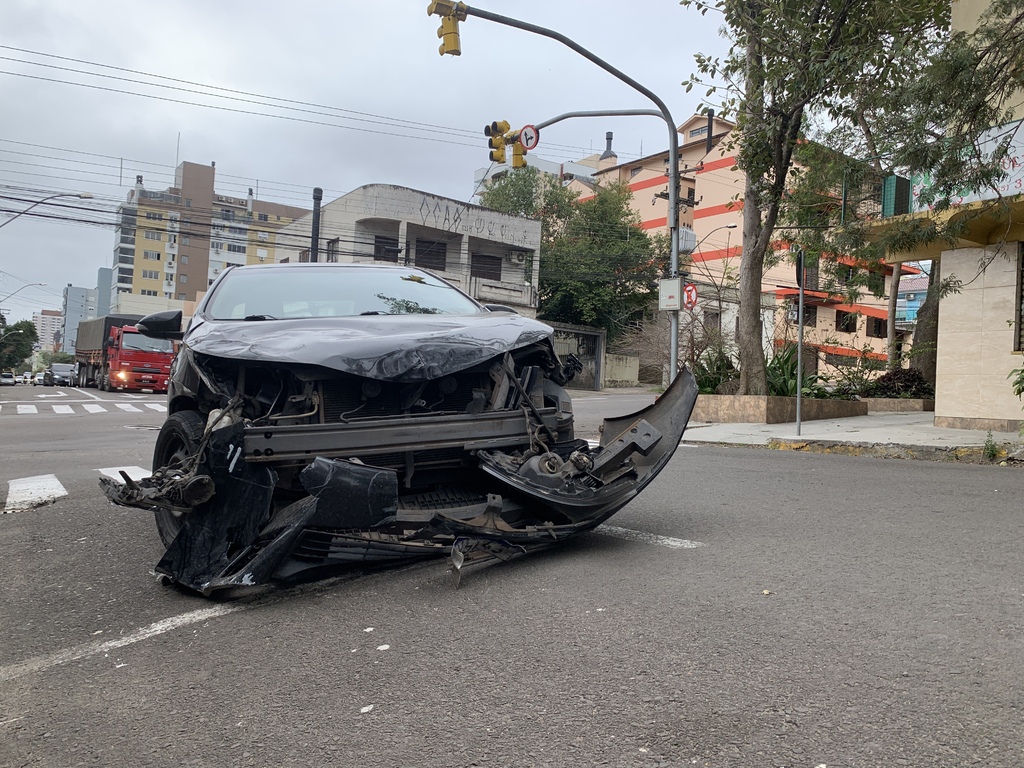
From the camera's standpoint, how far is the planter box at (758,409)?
46.3 ft

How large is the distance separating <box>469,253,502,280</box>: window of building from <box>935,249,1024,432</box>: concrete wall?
24.7 m

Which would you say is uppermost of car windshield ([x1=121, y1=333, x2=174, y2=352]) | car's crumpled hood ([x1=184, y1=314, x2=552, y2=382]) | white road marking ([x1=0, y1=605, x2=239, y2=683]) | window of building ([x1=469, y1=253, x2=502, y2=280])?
window of building ([x1=469, y1=253, x2=502, y2=280])

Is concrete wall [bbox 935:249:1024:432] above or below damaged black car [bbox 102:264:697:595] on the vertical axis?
above

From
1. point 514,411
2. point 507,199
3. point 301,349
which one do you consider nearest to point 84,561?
point 301,349

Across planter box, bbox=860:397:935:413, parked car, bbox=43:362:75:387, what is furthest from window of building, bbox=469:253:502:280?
parked car, bbox=43:362:75:387

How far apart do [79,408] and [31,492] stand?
605 inches

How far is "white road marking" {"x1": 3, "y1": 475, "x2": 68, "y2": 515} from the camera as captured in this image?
661 cm

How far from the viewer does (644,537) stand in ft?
15.7

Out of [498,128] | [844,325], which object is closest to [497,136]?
[498,128]

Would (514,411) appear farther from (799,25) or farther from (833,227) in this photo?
(833,227)

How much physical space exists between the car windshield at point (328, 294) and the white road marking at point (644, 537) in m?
1.70

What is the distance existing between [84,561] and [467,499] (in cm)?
236

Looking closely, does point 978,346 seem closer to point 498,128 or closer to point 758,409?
point 758,409

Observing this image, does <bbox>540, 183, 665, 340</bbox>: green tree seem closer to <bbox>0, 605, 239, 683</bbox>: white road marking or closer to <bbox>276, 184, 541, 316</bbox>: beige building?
<bbox>276, 184, 541, 316</bbox>: beige building
